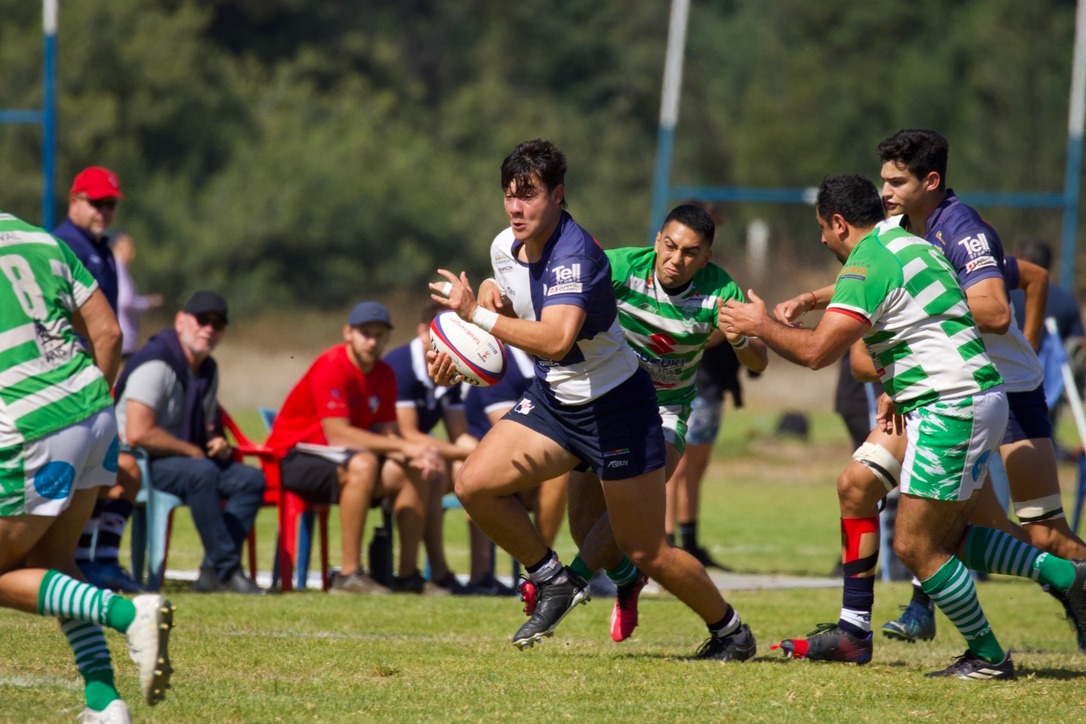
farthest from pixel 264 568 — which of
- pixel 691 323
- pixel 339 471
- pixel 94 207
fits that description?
pixel 691 323

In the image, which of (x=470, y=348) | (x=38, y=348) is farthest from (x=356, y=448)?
(x=38, y=348)

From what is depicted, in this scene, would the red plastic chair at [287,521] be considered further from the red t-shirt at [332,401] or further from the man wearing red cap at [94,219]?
the man wearing red cap at [94,219]

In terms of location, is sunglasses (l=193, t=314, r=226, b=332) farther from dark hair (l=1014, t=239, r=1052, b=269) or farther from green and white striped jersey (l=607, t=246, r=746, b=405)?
dark hair (l=1014, t=239, r=1052, b=269)

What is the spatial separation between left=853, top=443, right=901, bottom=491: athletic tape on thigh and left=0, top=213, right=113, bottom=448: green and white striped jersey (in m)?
3.06

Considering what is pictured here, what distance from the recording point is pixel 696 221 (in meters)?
6.02

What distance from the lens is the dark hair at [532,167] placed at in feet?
17.8

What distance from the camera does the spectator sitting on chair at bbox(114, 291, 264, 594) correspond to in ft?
27.5

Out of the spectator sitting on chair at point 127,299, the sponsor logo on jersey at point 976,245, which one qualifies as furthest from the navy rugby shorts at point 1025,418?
the spectator sitting on chair at point 127,299

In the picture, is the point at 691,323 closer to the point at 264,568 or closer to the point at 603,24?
the point at 264,568

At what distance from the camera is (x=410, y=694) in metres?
4.96

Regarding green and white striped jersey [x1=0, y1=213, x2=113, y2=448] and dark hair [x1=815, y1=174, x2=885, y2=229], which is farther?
dark hair [x1=815, y1=174, x2=885, y2=229]

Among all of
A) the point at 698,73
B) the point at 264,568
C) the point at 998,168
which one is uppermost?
the point at 698,73

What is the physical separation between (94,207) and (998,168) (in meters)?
30.5

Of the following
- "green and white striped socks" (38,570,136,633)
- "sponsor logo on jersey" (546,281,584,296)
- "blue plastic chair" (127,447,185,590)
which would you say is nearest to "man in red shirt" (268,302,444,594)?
"blue plastic chair" (127,447,185,590)
